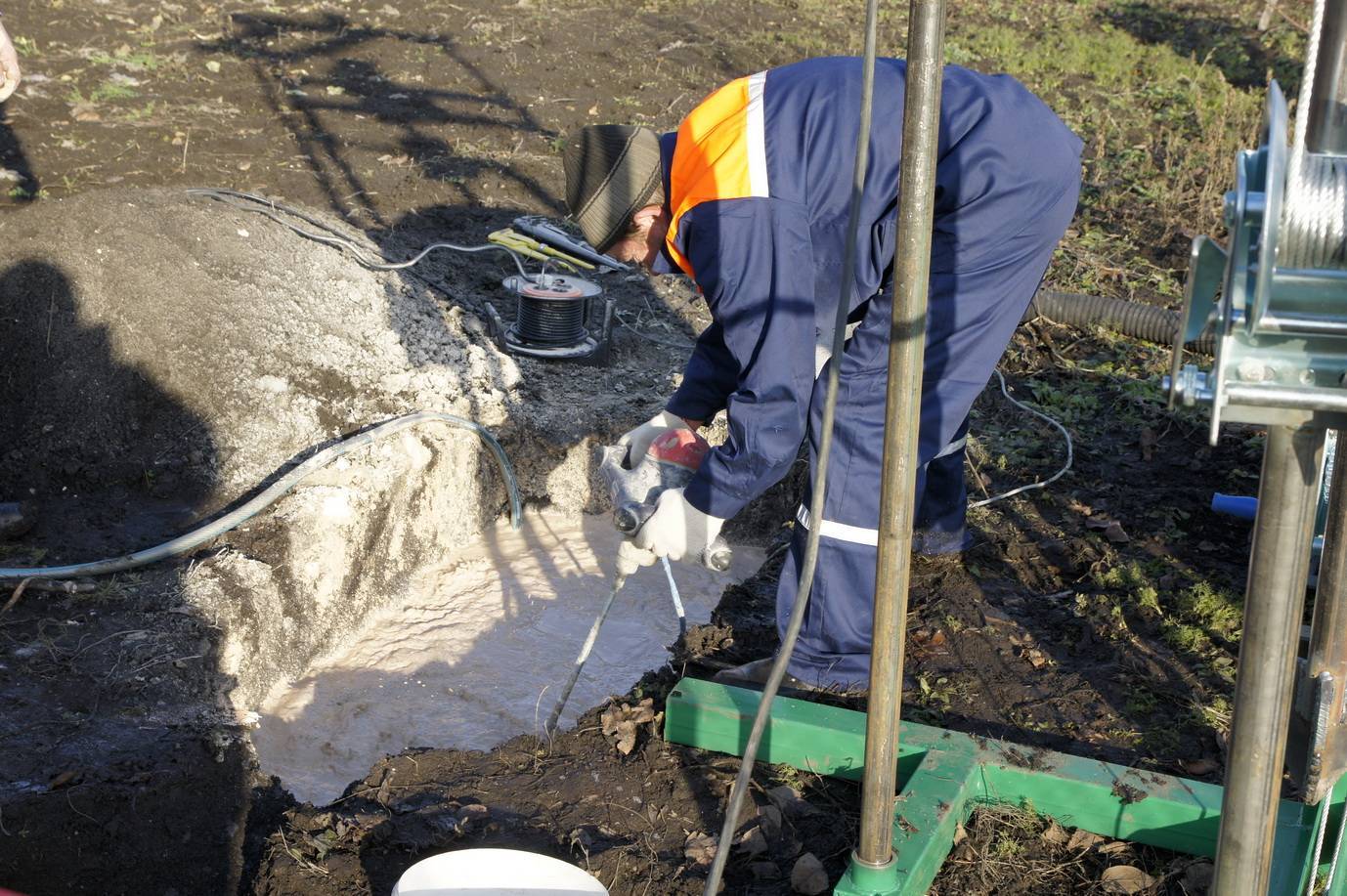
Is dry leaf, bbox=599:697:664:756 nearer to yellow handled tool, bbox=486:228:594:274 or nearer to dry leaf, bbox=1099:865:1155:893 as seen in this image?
dry leaf, bbox=1099:865:1155:893

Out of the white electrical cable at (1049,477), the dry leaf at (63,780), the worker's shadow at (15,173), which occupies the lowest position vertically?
the dry leaf at (63,780)

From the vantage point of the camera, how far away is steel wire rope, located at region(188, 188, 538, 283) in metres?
5.47

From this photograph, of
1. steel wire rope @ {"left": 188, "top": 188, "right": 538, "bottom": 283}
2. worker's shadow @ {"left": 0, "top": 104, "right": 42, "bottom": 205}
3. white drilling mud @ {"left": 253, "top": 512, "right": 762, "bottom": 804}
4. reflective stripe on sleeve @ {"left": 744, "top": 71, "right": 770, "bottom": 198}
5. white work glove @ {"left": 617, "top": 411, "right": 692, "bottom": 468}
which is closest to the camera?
reflective stripe on sleeve @ {"left": 744, "top": 71, "right": 770, "bottom": 198}

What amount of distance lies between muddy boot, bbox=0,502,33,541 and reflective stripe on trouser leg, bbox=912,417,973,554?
2982mm

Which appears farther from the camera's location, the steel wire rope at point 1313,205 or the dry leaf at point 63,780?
the dry leaf at point 63,780

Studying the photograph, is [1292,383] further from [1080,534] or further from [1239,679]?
[1080,534]

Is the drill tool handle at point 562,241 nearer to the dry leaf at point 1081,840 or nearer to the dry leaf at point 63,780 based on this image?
the dry leaf at point 63,780

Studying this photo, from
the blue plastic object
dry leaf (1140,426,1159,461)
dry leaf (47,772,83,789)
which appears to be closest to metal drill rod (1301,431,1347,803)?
the blue plastic object

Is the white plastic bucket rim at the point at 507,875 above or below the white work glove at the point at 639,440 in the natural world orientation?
below

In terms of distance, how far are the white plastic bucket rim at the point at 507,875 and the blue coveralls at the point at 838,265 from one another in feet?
3.17

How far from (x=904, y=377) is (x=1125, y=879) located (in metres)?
1.55

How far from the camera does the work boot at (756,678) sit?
3.54 m

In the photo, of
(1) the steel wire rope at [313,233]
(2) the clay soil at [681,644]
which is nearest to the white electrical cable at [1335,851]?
(2) the clay soil at [681,644]

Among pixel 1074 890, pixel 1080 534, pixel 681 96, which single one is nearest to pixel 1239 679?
pixel 1074 890
